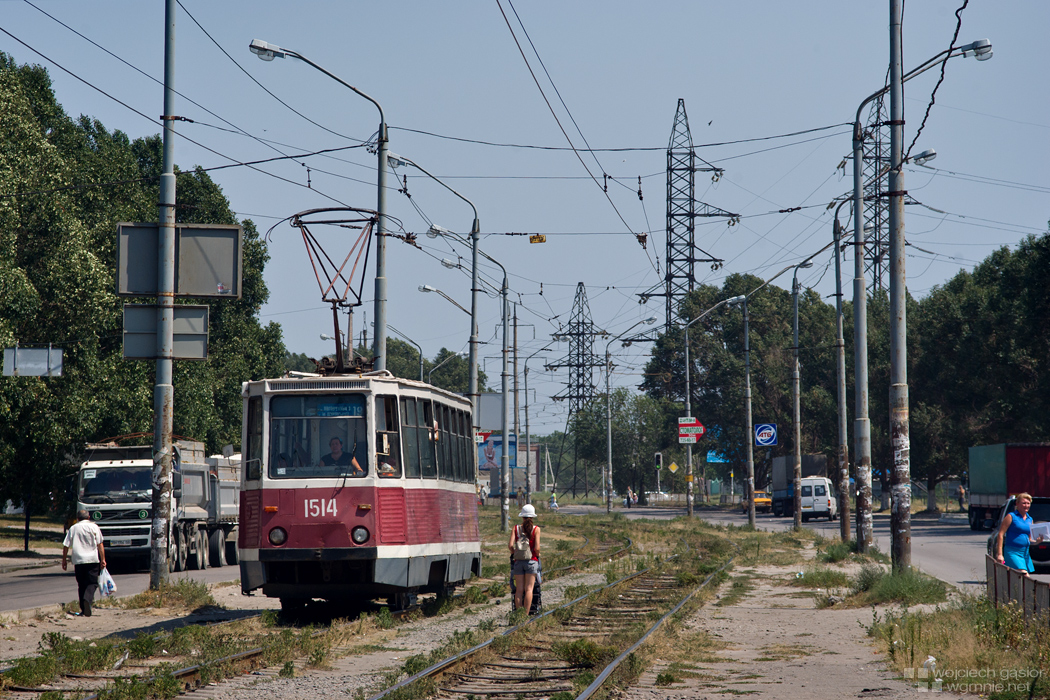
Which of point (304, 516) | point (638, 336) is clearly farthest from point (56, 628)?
point (638, 336)

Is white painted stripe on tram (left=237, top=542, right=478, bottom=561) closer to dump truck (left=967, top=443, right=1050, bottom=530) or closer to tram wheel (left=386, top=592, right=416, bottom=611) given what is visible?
tram wheel (left=386, top=592, right=416, bottom=611)

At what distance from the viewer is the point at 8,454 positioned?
3169 centimetres

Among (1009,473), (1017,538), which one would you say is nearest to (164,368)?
(1017,538)

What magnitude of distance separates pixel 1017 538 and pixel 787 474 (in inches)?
2040

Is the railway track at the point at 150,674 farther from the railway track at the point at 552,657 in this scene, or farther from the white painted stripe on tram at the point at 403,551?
the white painted stripe on tram at the point at 403,551

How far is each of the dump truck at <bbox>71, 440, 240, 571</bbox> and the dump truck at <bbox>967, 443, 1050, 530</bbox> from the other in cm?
2525

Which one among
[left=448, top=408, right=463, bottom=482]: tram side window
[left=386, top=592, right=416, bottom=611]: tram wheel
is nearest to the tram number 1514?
[left=386, top=592, right=416, bottom=611]: tram wheel

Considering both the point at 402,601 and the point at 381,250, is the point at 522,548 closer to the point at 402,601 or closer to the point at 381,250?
the point at 402,601

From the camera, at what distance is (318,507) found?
14258 mm

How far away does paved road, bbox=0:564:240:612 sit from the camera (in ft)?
63.4

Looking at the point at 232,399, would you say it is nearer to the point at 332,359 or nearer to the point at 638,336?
the point at 332,359

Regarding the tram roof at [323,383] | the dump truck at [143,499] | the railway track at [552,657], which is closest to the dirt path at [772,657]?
the railway track at [552,657]

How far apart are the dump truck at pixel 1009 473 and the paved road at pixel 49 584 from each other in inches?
1023

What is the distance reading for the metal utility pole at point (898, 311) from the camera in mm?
18203
